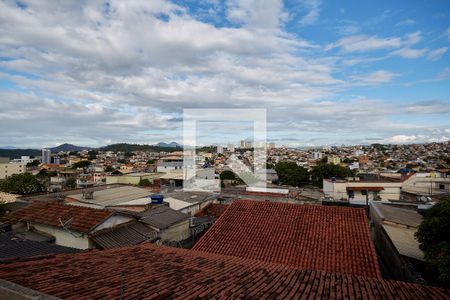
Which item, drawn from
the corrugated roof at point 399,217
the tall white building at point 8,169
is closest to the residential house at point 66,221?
the corrugated roof at point 399,217

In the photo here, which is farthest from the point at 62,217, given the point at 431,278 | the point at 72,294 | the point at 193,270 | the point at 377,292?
the point at 431,278

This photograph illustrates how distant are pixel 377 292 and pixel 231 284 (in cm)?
214

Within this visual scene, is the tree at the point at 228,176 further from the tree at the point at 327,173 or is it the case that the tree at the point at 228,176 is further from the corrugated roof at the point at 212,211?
the corrugated roof at the point at 212,211

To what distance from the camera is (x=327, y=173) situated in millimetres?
43812

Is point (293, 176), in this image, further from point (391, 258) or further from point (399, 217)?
point (391, 258)

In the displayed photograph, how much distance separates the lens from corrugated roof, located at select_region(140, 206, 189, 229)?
412 inches

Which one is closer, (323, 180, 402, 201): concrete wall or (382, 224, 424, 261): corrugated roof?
(382, 224, 424, 261): corrugated roof

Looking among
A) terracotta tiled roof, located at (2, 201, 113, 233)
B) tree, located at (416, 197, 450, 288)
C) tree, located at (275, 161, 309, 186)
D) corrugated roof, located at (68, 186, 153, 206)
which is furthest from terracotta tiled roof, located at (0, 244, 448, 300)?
tree, located at (275, 161, 309, 186)

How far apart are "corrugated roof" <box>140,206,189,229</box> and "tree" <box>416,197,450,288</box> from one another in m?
7.51

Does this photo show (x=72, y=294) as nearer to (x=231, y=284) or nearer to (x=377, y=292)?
(x=231, y=284)

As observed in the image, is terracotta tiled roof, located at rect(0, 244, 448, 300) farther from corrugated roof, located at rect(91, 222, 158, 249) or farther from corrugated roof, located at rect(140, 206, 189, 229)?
corrugated roof, located at rect(140, 206, 189, 229)

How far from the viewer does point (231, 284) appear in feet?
13.7

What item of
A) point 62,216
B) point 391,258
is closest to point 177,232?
point 62,216

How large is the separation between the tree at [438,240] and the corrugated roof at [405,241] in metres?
2.28
